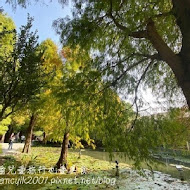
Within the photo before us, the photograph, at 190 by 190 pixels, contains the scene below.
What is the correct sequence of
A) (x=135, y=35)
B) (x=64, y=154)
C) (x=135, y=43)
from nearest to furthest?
1. (x=135, y=35)
2. (x=135, y=43)
3. (x=64, y=154)

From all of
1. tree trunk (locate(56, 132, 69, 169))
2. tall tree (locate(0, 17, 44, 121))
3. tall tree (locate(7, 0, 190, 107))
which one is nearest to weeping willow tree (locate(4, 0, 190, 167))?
tall tree (locate(7, 0, 190, 107))

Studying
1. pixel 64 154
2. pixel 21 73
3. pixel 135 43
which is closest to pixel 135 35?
pixel 135 43

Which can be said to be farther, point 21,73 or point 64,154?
point 64,154

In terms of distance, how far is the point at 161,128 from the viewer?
96.7 inches

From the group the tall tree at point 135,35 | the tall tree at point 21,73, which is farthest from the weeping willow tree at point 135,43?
the tall tree at point 21,73

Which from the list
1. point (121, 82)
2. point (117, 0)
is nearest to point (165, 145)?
point (121, 82)

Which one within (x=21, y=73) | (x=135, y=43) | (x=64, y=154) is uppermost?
(x=135, y=43)

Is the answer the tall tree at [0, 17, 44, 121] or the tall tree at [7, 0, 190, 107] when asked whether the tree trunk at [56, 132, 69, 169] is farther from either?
the tall tree at [7, 0, 190, 107]

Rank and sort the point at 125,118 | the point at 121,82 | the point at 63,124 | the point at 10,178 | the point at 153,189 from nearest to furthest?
the point at 125,118 → the point at 121,82 → the point at 153,189 → the point at 10,178 → the point at 63,124

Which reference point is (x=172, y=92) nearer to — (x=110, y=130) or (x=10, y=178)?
(x=110, y=130)

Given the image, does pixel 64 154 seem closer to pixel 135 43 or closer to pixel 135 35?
pixel 135 43

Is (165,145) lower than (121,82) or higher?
lower

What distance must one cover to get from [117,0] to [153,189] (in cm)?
474

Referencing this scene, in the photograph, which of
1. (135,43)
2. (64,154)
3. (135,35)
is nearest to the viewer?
(135,35)
